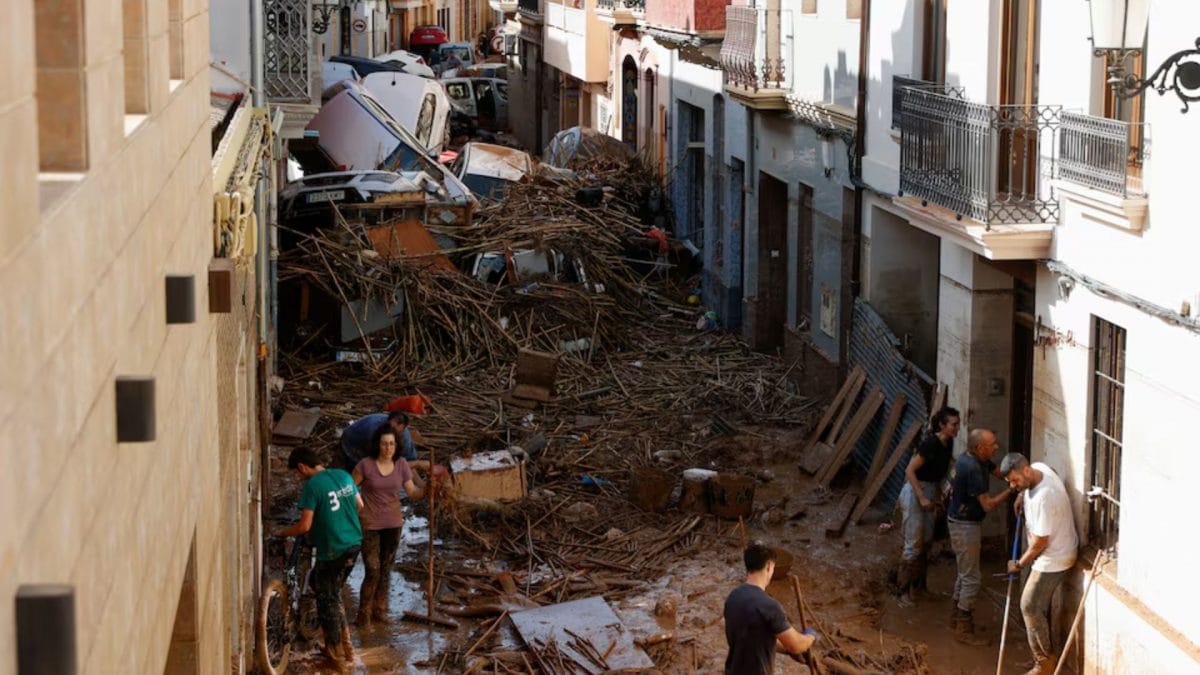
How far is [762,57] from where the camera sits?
71.7 feet

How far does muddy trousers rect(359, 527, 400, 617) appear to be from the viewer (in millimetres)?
12617

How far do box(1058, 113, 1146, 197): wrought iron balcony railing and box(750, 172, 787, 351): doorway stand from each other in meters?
10.4

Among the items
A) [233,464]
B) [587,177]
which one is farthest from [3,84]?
[587,177]

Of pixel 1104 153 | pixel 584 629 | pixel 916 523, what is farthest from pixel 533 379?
pixel 1104 153

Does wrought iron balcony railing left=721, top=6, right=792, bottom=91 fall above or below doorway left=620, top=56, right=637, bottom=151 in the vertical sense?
above

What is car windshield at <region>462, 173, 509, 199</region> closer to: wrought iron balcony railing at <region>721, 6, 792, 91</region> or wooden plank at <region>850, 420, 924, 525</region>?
wrought iron balcony railing at <region>721, 6, 792, 91</region>

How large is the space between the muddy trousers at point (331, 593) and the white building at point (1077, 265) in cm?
509

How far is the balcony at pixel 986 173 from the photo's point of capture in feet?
41.8

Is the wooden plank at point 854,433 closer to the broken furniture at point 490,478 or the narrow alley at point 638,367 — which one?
the narrow alley at point 638,367

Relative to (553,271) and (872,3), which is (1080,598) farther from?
(553,271)

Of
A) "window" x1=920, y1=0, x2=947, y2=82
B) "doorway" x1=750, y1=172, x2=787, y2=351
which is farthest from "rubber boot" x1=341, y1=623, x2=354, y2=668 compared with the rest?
"doorway" x1=750, y1=172, x2=787, y2=351

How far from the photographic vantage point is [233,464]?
10516 mm

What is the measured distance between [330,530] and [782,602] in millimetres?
3926

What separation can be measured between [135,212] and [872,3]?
13387mm
